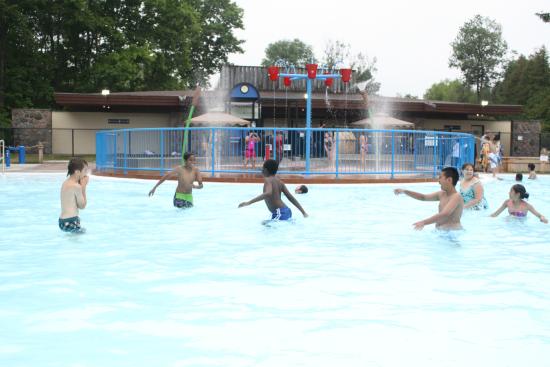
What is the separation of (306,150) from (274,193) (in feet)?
28.7

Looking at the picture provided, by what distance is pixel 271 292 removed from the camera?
Result: 6.21m

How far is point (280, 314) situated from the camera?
213 inches

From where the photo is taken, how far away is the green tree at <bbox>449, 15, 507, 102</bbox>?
83.4m

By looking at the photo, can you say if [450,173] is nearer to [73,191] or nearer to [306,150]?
[73,191]

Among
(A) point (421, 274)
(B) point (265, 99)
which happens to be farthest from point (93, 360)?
(B) point (265, 99)

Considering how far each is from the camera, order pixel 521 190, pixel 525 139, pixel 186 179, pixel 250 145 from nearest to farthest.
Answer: pixel 521 190 → pixel 186 179 → pixel 250 145 → pixel 525 139

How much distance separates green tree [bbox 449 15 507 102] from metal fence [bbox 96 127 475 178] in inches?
2719

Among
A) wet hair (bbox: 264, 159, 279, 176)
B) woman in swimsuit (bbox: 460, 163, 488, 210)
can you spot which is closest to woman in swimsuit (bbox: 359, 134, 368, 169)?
woman in swimsuit (bbox: 460, 163, 488, 210)

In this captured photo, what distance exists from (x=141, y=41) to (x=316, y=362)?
44.5m

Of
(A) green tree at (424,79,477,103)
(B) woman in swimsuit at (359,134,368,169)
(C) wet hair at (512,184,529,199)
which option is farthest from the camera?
(A) green tree at (424,79,477,103)

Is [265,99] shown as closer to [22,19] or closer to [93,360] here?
[22,19]

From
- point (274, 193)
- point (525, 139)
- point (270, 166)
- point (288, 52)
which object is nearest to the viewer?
point (270, 166)

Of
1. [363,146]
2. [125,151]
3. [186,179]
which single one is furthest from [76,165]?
[125,151]

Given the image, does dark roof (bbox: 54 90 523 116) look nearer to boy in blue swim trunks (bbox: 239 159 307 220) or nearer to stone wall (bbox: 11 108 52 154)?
stone wall (bbox: 11 108 52 154)
